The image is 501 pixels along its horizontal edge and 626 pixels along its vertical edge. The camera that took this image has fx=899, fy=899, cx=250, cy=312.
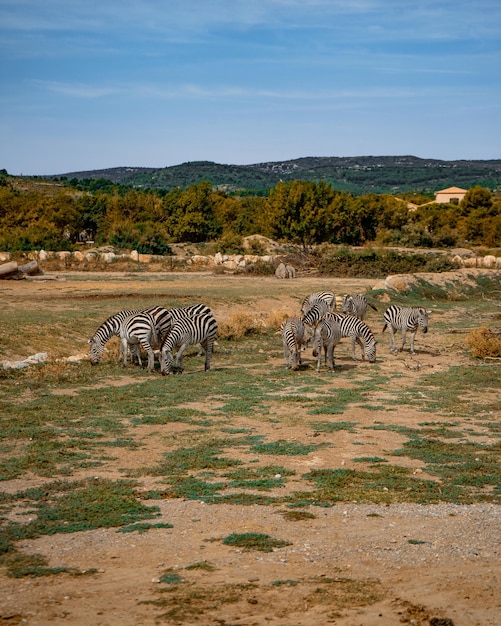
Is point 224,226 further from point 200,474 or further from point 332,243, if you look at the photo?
point 200,474

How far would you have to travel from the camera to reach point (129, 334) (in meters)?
19.2

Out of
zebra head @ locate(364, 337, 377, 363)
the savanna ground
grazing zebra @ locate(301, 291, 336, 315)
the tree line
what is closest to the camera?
the savanna ground

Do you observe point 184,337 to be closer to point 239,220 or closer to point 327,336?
point 327,336

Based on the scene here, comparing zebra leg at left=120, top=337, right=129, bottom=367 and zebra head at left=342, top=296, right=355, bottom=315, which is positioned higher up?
zebra head at left=342, top=296, right=355, bottom=315

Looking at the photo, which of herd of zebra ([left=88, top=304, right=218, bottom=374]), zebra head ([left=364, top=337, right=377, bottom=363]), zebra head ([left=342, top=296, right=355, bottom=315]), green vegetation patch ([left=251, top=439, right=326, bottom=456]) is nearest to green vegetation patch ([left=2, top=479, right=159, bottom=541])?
green vegetation patch ([left=251, top=439, right=326, bottom=456])

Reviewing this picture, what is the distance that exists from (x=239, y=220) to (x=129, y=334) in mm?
55852

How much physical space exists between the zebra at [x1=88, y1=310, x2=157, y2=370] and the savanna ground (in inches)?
15.3

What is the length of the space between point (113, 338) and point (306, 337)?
4.96m

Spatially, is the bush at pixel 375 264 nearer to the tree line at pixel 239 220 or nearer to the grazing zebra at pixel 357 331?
the tree line at pixel 239 220

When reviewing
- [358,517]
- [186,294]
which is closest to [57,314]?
[186,294]

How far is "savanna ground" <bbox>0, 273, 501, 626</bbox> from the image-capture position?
7.17 metres

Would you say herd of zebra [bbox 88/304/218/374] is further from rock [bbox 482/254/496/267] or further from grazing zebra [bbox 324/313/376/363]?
rock [bbox 482/254/496/267]

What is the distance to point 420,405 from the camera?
16.1 metres

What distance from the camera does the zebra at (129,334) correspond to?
18938 mm
